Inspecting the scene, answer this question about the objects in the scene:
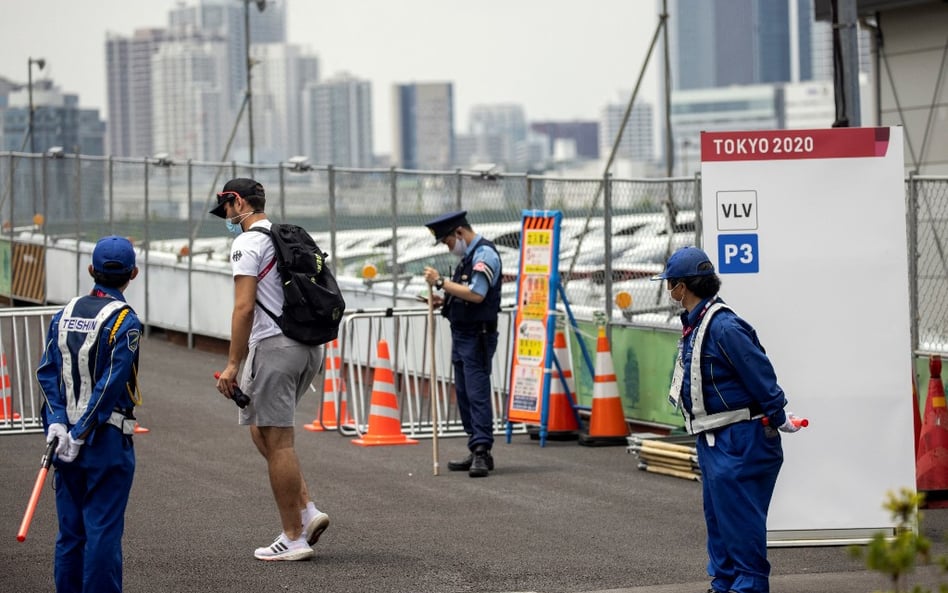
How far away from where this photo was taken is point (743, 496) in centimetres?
734

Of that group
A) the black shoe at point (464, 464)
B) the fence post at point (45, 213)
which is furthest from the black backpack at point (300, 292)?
the fence post at point (45, 213)

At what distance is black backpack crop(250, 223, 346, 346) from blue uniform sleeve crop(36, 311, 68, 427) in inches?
70.1

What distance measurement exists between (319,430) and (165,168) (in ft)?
28.9

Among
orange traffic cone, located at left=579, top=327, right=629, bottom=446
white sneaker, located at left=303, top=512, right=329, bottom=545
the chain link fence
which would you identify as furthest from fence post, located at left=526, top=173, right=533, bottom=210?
white sneaker, located at left=303, top=512, right=329, bottom=545

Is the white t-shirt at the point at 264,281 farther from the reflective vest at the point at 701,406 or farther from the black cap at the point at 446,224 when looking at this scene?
the black cap at the point at 446,224

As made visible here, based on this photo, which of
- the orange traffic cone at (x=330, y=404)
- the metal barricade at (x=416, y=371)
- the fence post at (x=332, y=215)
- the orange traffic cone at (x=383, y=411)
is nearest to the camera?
the orange traffic cone at (x=383, y=411)

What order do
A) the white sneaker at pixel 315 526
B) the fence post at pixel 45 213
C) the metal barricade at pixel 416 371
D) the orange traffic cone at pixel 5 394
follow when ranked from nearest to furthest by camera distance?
1. the white sneaker at pixel 315 526
2. the metal barricade at pixel 416 371
3. the orange traffic cone at pixel 5 394
4. the fence post at pixel 45 213

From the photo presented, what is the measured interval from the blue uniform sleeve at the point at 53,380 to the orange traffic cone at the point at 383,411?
630cm

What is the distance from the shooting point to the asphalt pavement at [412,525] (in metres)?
8.31

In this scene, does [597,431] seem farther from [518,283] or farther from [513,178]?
[513,178]

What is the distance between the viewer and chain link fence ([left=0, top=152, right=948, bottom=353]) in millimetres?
14086

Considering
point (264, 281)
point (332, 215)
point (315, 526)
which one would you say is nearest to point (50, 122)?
point (332, 215)

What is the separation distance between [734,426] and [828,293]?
211 cm

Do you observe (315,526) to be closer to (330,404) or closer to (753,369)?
(753,369)
